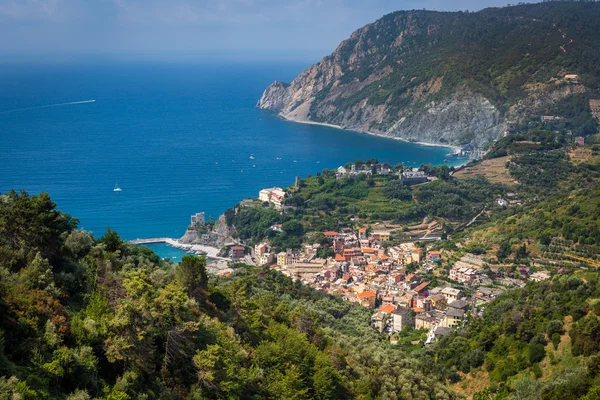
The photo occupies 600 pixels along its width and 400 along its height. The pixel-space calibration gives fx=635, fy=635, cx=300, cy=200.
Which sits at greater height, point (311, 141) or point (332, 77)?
A: point (332, 77)

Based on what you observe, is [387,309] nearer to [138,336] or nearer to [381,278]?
[381,278]

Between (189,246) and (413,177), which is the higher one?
(413,177)

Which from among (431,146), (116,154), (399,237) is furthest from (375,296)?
(431,146)

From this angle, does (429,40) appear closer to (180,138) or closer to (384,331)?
(180,138)

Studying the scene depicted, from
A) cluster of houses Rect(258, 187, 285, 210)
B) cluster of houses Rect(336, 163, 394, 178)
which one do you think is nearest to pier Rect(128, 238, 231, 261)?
cluster of houses Rect(258, 187, 285, 210)

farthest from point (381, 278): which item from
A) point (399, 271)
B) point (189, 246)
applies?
point (189, 246)

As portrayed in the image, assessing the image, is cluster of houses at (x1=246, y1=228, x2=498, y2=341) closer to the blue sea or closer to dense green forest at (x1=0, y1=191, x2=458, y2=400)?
the blue sea
